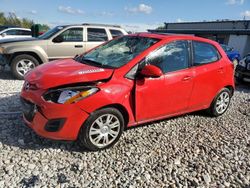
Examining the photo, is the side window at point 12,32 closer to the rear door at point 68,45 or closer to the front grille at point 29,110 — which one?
the rear door at point 68,45

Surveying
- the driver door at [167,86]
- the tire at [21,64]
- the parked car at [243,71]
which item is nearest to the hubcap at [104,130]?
the driver door at [167,86]

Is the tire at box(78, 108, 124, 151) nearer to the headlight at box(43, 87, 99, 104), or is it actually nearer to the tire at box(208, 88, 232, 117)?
the headlight at box(43, 87, 99, 104)

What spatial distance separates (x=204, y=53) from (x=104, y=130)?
8.11 ft

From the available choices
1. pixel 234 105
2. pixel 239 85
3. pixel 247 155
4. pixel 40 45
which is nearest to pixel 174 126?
pixel 247 155

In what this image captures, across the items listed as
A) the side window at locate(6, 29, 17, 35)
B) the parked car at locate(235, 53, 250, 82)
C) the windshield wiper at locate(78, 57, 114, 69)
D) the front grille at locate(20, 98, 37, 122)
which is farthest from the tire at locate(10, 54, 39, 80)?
the side window at locate(6, 29, 17, 35)

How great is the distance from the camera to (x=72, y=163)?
354cm

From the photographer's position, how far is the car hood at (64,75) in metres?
3.65

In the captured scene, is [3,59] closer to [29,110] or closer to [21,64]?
[21,64]

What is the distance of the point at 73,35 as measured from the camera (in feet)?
28.0

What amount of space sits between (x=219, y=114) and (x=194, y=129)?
1051mm

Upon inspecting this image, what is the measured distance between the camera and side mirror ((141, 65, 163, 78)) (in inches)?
150

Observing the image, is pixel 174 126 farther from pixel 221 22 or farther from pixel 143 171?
pixel 221 22

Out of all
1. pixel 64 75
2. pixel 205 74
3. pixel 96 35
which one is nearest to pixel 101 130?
pixel 64 75

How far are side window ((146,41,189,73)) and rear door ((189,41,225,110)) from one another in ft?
0.80
